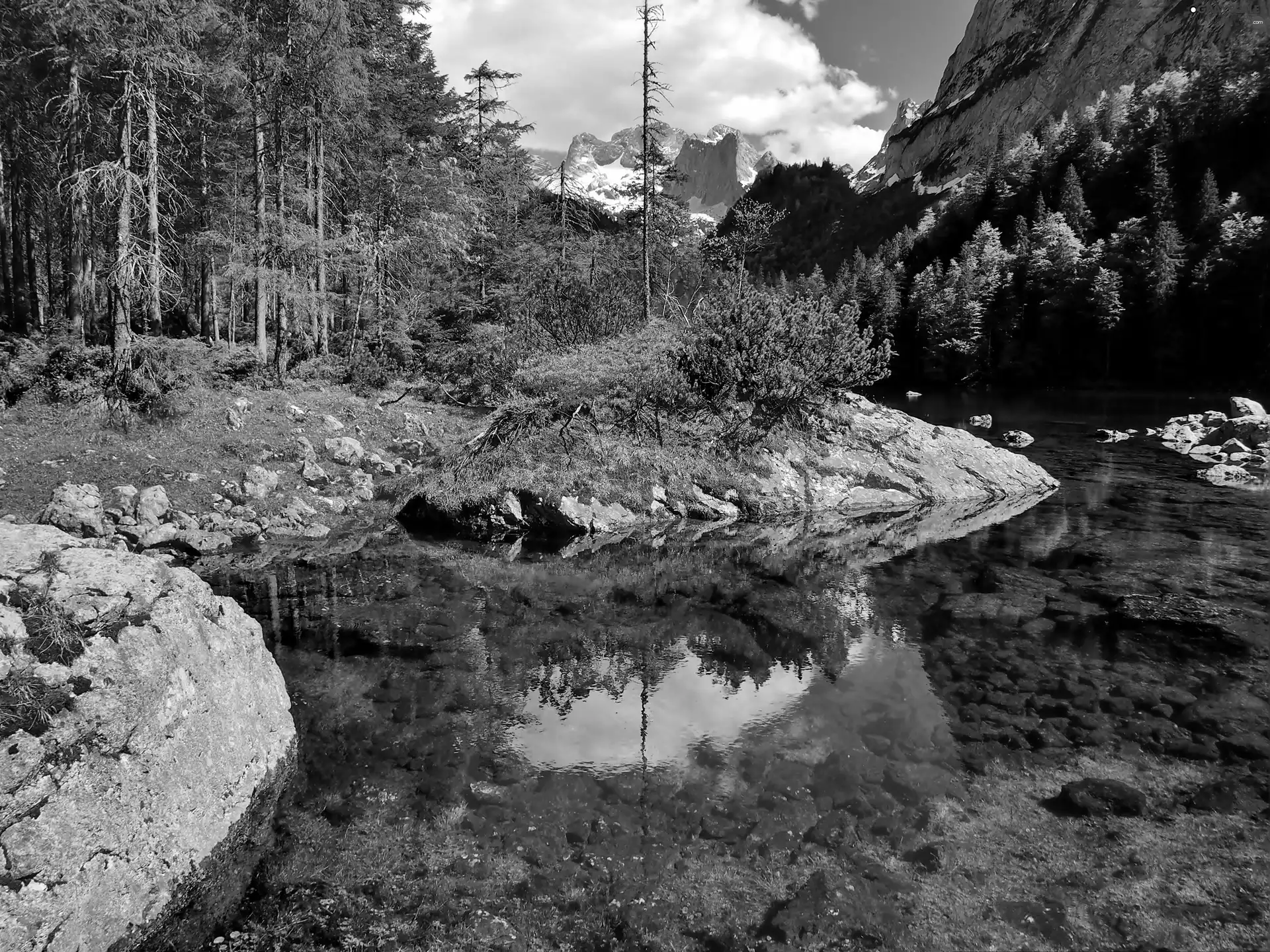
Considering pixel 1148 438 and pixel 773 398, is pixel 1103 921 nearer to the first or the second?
pixel 773 398

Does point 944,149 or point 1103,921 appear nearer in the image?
point 1103,921

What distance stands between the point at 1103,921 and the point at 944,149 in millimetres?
228929

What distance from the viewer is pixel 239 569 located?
37.4 feet

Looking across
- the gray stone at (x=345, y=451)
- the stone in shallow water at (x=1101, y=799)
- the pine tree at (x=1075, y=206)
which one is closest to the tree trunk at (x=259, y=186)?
the gray stone at (x=345, y=451)

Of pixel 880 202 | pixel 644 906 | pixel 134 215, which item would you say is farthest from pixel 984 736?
pixel 880 202

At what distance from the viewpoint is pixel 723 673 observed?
27.0ft

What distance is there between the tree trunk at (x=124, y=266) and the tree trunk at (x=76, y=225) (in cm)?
261

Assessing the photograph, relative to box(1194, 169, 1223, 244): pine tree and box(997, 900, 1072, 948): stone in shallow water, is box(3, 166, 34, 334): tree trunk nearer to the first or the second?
box(997, 900, 1072, 948): stone in shallow water

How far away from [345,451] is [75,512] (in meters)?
6.37

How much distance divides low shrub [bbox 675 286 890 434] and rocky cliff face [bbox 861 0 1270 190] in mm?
125855

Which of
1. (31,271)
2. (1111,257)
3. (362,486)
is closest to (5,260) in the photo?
(31,271)

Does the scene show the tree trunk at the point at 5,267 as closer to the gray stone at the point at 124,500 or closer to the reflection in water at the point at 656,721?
the gray stone at the point at 124,500

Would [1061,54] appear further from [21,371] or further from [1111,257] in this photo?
[21,371]

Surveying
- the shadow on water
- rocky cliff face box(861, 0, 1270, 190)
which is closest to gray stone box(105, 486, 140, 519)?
the shadow on water
